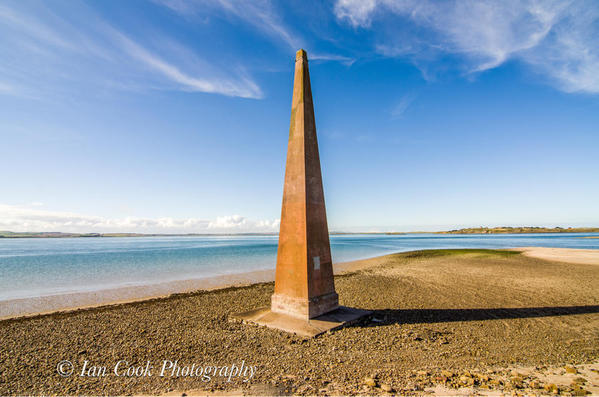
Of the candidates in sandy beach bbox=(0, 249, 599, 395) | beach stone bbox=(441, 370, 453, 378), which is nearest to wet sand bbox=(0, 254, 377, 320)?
sandy beach bbox=(0, 249, 599, 395)

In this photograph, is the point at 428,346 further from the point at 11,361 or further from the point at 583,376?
the point at 11,361

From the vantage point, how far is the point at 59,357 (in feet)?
19.0

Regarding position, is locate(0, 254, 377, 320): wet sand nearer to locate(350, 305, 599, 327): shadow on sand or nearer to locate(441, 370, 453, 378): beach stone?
locate(350, 305, 599, 327): shadow on sand

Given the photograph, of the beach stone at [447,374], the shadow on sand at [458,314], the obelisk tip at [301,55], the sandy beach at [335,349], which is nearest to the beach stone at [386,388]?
the sandy beach at [335,349]

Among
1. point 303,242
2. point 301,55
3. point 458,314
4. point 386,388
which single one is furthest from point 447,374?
point 301,55

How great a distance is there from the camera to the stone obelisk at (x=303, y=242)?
23.6 feet

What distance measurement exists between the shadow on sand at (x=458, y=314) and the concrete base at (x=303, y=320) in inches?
18.6

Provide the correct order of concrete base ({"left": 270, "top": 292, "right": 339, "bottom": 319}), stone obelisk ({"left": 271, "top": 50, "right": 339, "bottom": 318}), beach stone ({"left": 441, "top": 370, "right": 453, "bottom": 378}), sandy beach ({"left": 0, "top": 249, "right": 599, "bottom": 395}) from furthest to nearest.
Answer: stone obelisk ({"left": 271, "top": 50, "right": 339, "bottom": 318}), concrete base ({"left": 270, "top": 292, "right": 339, "bottom": 319}), beach stone ({"left": 441, "top": 370, "right": 453, "bottom": 378}), sandy beach ({"left": 0, "top": 249, "right": 599, "bottom": 395})

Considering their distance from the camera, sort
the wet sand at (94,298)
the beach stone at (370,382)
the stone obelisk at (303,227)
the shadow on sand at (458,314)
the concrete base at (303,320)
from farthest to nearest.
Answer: the wet sand at (94,298), the shadow on sand at (458,314), the stone obelisk at (303,227), the concrete base at (303,320), the beach stone at (370,382)

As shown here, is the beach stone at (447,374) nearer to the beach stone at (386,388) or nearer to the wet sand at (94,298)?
the beach stone at (386,388)

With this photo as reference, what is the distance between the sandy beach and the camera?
14.6 ft

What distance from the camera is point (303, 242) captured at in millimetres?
7250

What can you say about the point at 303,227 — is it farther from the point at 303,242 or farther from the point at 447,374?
the point at 447,374

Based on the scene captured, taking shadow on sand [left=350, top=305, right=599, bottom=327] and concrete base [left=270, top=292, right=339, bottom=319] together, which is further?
shadow on sand [left=350, top=305, right=599, bottom=327]
